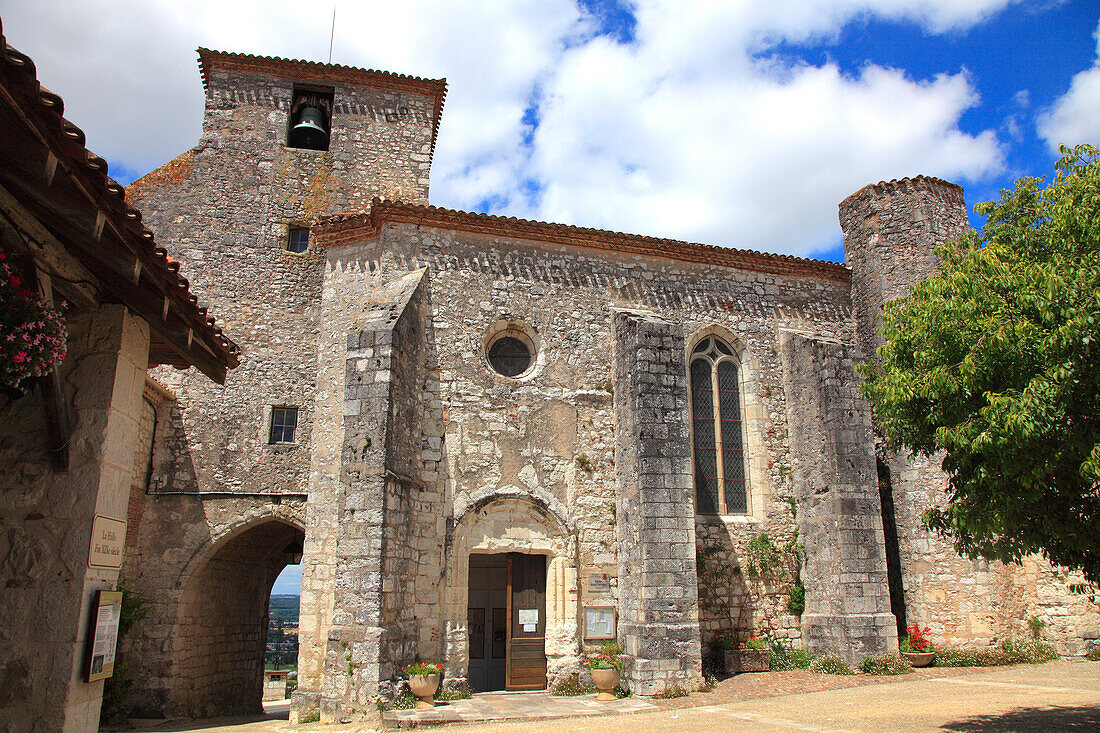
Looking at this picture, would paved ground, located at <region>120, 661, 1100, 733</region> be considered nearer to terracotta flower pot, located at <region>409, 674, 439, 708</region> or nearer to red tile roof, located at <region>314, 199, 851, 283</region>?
terracotta flower pot, located at <region>409, 674, 439, 708</region>

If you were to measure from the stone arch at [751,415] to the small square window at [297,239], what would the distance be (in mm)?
8155

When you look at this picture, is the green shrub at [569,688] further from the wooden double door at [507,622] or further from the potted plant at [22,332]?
the potted plant at [22,332]

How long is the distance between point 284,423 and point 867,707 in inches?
414

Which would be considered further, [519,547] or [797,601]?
[797,601]

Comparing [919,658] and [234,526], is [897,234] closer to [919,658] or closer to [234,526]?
[919,658]

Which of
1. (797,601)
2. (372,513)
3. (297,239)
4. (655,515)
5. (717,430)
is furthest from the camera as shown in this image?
(297,239)

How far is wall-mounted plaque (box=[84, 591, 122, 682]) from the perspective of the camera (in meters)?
4.78

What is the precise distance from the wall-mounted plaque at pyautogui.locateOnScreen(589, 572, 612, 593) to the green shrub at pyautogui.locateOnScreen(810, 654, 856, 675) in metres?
3.73

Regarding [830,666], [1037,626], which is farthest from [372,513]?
[1037,626]

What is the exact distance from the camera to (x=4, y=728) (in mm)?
4512

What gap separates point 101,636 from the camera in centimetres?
491

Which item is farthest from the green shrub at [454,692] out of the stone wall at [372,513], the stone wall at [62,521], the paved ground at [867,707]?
the stone wall at [62,521]

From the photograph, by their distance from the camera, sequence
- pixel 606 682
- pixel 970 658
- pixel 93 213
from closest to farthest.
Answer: pixel 93 213
pixel 606 682
pixel 970 658

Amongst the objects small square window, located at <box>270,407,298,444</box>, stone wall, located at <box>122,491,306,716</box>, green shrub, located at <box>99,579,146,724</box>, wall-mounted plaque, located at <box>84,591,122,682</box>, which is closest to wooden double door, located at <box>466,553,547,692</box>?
stone wall, located at <box>122,491,306,716</box>
